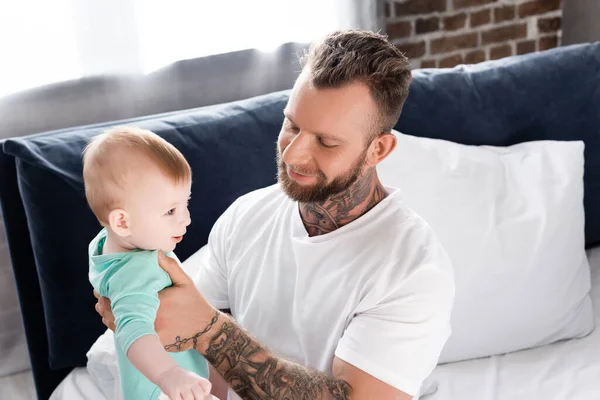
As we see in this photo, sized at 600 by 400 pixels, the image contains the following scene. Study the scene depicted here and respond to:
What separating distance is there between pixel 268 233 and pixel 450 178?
677mm

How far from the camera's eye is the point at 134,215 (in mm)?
1304

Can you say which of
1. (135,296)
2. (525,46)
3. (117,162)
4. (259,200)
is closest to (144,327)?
(135,296)

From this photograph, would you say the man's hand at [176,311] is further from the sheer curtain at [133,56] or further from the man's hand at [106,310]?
the sheer curtain at [133,56]

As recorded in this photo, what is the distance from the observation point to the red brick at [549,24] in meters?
3.09

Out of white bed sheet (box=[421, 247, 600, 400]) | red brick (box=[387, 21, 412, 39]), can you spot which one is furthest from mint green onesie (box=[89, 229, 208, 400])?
red brick (box=[387, 21, 412, 39])

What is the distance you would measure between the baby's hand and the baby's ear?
0.82ft

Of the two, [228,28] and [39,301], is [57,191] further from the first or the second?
[228,28]

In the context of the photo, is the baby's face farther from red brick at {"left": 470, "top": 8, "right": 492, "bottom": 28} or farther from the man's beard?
red brick at {"left": 470, "top": 8, "right": 492, "bottom": 28}

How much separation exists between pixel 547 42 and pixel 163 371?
2423 millimetres

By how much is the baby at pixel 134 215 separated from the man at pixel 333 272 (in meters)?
0.08

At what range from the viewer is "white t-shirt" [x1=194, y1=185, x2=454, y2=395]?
1.44 metres

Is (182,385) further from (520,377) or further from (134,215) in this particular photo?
(520,377)

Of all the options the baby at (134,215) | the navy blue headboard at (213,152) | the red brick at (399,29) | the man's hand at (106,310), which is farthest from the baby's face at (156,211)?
the red brick at (399,29)

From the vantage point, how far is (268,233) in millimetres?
1722
